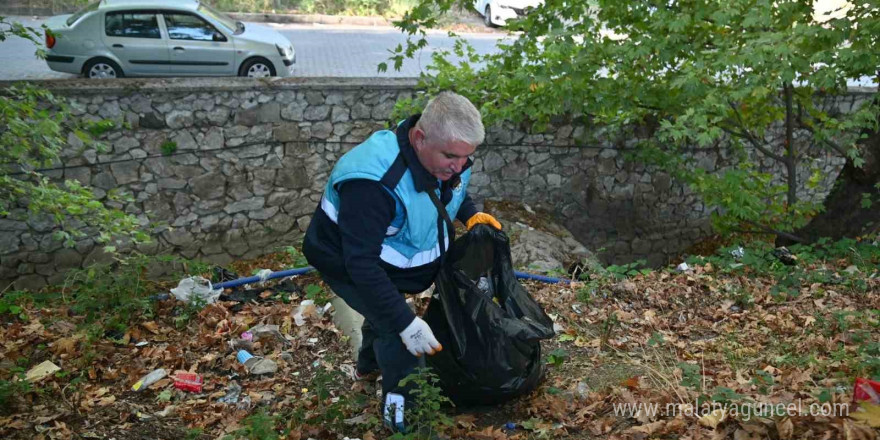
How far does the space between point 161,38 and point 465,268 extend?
787 cm

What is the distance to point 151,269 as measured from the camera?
9.41 metres

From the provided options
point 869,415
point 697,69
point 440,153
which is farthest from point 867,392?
point 697,69

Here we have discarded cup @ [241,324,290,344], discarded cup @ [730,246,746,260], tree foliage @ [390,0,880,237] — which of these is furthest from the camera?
discarded cup @ [730,246,746,260]

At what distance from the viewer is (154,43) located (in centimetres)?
996

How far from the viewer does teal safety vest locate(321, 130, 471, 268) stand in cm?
315

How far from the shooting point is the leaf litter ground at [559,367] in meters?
3.51

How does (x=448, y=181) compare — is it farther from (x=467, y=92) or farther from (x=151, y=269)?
(x=151, y=269)

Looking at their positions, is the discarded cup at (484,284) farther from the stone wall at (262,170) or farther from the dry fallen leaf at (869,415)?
the stone wall at (262,170)

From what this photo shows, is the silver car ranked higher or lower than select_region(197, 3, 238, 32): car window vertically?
lower

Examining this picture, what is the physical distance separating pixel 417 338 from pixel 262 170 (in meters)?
6.59

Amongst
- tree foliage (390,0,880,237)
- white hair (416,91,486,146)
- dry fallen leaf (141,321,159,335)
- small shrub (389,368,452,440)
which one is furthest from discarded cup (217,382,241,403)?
tree foliage (390,0,880,237)

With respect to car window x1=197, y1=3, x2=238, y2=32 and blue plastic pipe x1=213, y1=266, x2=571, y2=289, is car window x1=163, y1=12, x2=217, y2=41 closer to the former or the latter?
Result: car window x1=197, y1=3, x2=238, y2=32

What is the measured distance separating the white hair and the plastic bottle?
248 cm

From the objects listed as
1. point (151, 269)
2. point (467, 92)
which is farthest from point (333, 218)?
point (151, 269)
